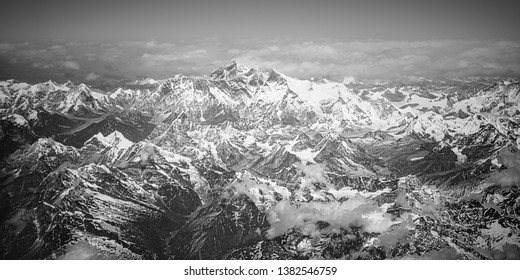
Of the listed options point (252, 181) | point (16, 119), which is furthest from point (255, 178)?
point (16, 119)

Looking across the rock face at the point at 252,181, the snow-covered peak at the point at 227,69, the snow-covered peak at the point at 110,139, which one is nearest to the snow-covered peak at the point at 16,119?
the rock face at the point at 252,181

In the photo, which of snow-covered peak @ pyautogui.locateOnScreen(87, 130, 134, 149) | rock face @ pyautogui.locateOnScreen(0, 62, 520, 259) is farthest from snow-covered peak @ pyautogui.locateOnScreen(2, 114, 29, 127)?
snow-covered peak @ pyautogui.locateOnScreen(87, 130, 134, 149)

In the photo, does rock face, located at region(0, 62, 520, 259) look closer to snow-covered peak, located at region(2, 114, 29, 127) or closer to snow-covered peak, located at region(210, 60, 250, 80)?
snow-covered peak, located at region(2, 114, 29, 127)

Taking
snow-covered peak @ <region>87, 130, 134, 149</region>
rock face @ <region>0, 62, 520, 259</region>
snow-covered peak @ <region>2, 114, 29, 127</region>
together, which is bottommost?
rock face @ <region>0, 62, 520, 259</region>

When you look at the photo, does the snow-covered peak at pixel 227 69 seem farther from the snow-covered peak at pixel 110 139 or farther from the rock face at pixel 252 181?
the snow-covered peak at pixel 110 139

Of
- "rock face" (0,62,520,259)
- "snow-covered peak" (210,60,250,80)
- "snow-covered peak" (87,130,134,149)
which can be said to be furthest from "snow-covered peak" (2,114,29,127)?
"snow-covered peak" (210,60,250,80)

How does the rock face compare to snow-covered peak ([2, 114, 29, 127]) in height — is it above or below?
below

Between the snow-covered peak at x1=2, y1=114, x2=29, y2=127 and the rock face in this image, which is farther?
the snow-covered peak at x1=2, y1=114, x2=29, y2=127
